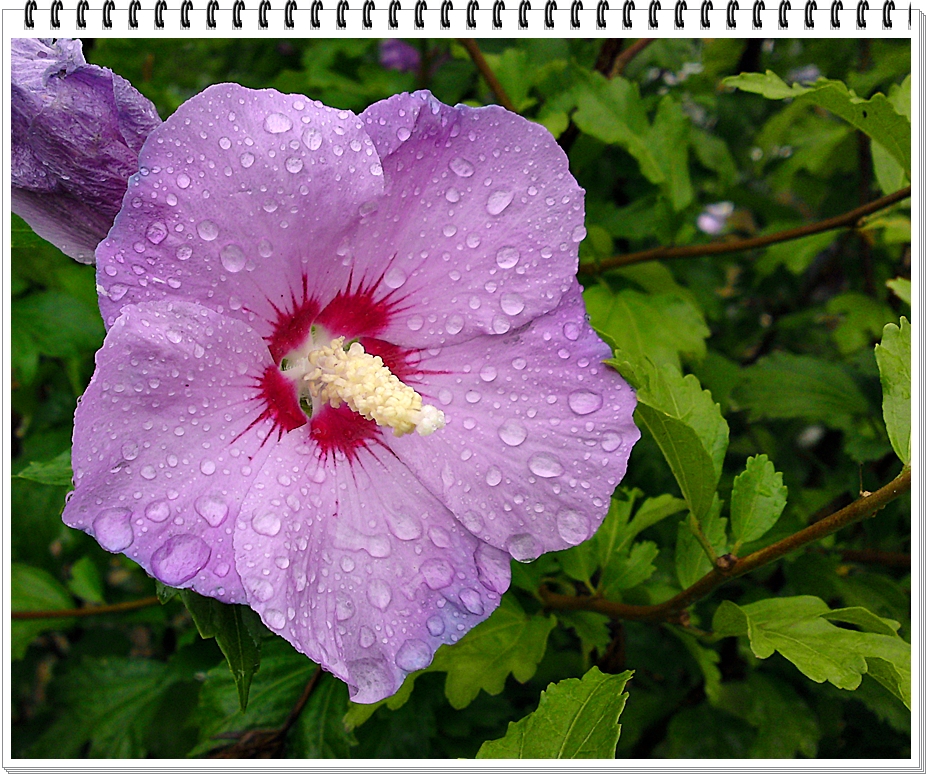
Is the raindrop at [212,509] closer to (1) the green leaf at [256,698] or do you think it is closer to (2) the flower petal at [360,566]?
(2) the flower petal at [360,566]

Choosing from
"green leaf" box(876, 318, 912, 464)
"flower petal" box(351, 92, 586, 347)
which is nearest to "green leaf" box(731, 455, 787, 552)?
"green leaf" box(876, 318, 912, 464)

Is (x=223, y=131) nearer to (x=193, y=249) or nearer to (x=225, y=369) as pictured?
(x=193, y=249)

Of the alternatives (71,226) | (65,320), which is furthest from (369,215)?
(65,320)

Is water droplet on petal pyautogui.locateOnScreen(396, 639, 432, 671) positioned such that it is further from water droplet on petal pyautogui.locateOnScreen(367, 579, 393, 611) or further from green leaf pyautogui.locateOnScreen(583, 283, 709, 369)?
green leaf pyautogui.locateOnScreen(583, 283, 709, 369)

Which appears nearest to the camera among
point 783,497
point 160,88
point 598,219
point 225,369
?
point 225,369

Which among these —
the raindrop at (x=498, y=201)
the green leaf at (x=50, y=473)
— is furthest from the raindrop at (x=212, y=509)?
the raindrop at (x=498, y=201)

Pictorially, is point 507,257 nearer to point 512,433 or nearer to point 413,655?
point 512,433
